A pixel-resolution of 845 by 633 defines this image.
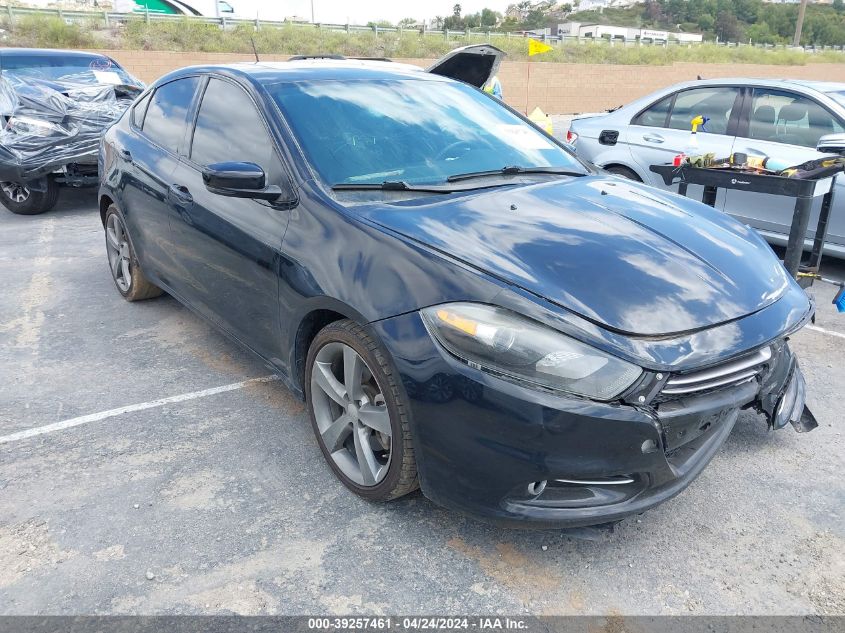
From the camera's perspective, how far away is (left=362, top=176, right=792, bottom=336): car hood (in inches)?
85.3

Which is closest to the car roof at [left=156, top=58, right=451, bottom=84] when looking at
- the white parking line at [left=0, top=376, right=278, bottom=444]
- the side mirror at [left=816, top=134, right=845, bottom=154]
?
the white parking line at [left=0, top=376, right=278, bottom=444]

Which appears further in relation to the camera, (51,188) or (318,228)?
(51,188)

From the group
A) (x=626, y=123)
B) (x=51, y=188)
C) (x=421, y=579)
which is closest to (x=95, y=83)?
(x=51, y=188)

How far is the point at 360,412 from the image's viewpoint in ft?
8.33

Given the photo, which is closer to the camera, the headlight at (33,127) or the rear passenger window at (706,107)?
the rear passenger window at (706,107)

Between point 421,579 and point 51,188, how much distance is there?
7.19m

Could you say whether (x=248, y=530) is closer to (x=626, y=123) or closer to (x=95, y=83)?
A: (x=626, y=123)

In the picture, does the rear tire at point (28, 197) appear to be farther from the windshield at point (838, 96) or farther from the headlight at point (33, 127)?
the windshield at point (838, 96)

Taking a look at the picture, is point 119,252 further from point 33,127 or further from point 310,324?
point 33,127

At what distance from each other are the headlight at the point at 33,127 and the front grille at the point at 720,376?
293 inches

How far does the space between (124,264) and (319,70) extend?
2.23 metres

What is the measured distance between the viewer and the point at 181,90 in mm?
3986

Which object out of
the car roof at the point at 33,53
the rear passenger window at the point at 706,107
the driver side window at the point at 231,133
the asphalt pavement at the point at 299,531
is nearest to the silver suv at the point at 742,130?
the rear passenger window at the point at 706,107

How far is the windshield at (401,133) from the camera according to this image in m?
2.93
